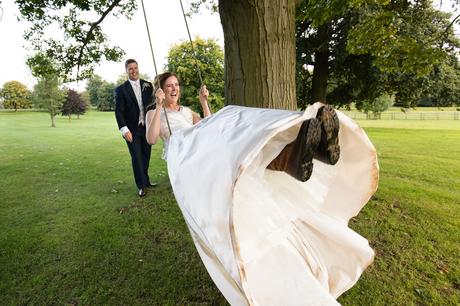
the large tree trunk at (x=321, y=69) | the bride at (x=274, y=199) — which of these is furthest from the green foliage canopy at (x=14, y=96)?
the bride at (x=274, y=199)

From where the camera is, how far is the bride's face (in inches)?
136

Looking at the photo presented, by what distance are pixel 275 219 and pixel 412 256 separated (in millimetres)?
2378

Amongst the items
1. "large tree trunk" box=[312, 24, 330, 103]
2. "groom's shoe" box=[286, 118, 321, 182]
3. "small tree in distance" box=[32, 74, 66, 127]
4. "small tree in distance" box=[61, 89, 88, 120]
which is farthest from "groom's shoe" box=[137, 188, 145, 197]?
"small tree in distance" box=[61, 89, 88, 120]

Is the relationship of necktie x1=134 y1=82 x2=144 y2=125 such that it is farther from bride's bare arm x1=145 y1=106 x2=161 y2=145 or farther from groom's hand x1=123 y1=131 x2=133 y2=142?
bride's bare arm x1=145 y1=106 x2=161 y2=145

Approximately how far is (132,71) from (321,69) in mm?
9711

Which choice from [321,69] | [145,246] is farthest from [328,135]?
[321,69]

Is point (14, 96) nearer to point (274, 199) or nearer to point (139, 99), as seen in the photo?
point (139, 99)

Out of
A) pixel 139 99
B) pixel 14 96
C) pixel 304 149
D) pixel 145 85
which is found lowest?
pixel 304 149

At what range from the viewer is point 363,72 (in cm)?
1284

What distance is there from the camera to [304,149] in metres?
1.78

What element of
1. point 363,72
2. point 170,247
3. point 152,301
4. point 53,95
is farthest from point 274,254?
point 53,95

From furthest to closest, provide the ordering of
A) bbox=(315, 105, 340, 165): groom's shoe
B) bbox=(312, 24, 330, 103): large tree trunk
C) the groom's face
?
bbox=(312, 24, 330, 103): large tree trunk < the groom's face < bbox=(315, 105, 340, 165): groom's shoe

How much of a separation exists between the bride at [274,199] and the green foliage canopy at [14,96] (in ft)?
223

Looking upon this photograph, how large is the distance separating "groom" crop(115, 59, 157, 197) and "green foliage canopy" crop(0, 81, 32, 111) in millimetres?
64420
